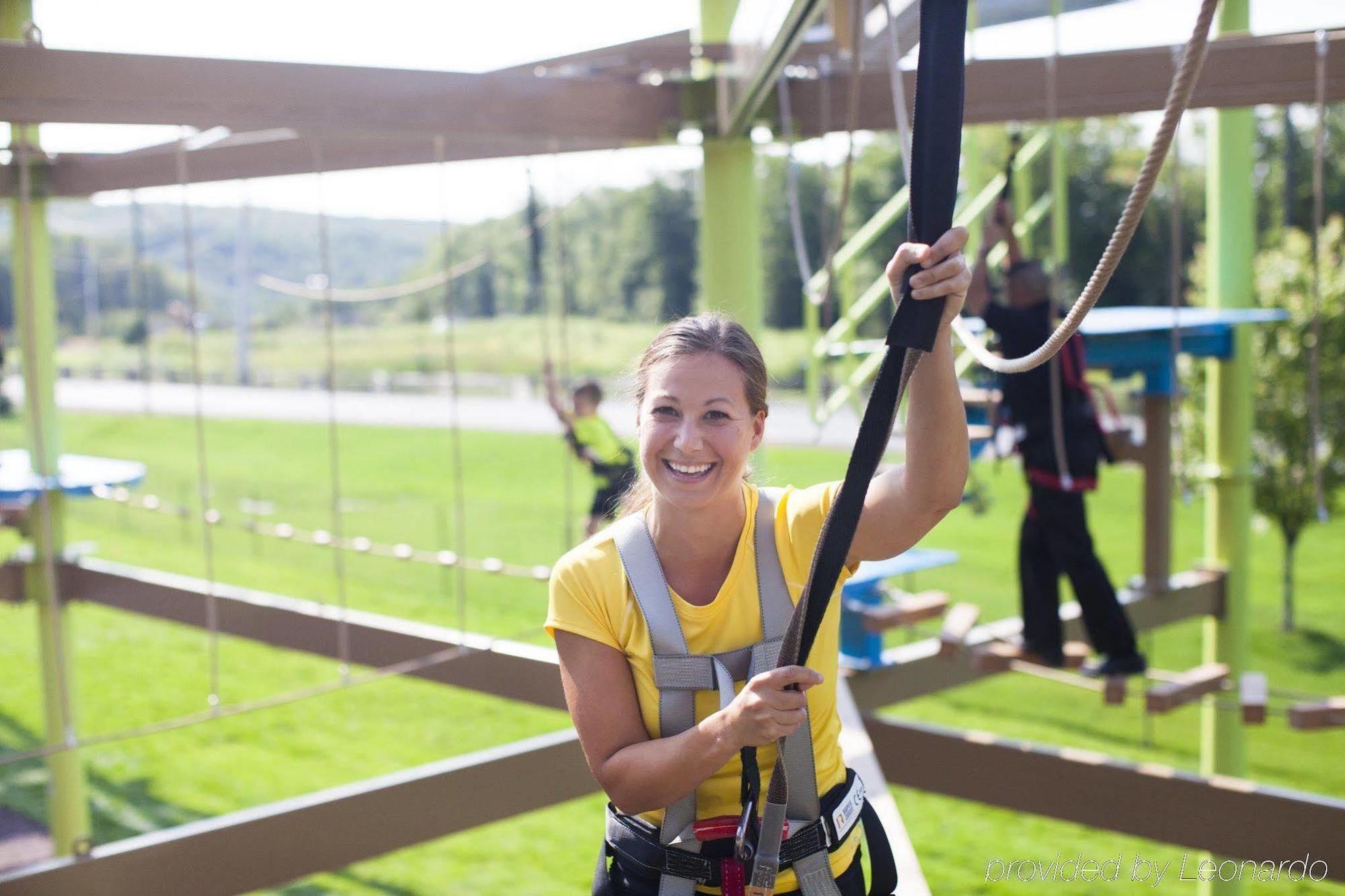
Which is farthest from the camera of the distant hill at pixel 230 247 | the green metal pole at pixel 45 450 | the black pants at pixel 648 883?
the distant hill at pixel 230 247

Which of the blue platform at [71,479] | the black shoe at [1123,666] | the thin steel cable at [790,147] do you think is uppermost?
the thin steel cable at [790,147]

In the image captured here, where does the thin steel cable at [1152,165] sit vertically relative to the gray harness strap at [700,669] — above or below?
Answer: above

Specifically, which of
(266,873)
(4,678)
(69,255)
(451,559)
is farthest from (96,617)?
(69,255)

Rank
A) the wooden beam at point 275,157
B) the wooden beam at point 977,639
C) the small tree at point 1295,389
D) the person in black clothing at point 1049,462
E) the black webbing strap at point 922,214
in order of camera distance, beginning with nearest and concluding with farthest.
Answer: the black webbing strap at point 922,214 < the person in black clothing at point 1049,462 < the wooden beam at point 275,157 < the wooden beam at point 977,639 < the small tree at point 1295,389

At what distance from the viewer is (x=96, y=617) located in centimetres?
1722

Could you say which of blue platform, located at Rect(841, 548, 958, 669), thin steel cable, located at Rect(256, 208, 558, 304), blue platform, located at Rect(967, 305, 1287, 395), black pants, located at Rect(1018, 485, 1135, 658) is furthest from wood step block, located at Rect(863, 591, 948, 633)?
thin steel cable, located at Rect(256, 208, 558, 304)

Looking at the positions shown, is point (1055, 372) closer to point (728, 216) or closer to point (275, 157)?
point (728, 216)

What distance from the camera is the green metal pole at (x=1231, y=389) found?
636 cm

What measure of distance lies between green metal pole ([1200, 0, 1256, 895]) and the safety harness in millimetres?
5339

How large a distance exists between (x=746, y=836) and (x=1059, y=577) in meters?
3.36

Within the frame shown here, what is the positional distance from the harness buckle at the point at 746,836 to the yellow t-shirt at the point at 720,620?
0.04 meters

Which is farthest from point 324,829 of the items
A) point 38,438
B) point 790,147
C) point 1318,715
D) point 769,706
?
point 1318,715

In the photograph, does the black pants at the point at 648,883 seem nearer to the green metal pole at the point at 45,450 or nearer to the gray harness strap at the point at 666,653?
the gray harness strap at the point at 666,653

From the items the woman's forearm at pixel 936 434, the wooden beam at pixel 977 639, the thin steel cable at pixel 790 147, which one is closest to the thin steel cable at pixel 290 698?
the wooden beam at pixel 977 639
